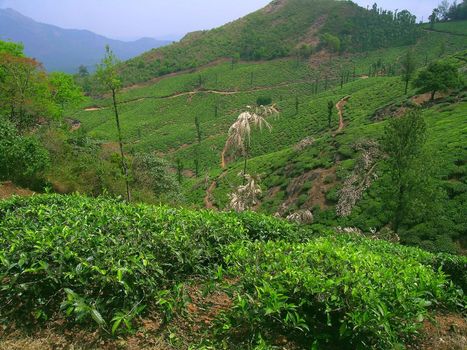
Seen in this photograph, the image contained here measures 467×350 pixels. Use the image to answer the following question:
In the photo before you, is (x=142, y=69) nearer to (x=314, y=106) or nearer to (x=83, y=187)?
(x=314, y=106)

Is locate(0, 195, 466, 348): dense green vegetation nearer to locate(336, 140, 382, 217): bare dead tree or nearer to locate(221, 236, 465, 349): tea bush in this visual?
locate(221, 236, 465, 349): tea bush

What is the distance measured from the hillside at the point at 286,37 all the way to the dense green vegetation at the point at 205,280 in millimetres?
145445

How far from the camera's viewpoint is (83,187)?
76.4 feet

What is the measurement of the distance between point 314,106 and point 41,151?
235 ft

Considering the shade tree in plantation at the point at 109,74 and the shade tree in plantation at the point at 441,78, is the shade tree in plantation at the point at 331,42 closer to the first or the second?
the shade tree in plantation at the point at 441,78

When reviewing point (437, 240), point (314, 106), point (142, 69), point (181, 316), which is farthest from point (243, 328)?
point (142, 69)

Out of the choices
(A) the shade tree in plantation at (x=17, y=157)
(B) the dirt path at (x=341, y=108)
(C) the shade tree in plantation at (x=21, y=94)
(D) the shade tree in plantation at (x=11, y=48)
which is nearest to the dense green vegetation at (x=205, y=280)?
(A) the shade tree in plantation at (x=17, y=157)

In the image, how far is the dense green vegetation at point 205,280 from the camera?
500cm

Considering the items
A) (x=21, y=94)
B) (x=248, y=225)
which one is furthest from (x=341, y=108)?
(x=248, y=225)

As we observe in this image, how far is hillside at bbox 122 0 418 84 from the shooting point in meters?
146

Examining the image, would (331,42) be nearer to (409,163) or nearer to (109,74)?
(409,163)

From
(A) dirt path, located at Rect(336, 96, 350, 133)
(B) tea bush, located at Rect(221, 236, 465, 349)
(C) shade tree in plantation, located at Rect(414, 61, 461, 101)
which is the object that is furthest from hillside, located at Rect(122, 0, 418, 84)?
(B) tea bush, located at Rect(221, 236, 465, 349)

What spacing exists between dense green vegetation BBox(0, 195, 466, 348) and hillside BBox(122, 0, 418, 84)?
477ft

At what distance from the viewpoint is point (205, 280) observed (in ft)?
20.9
